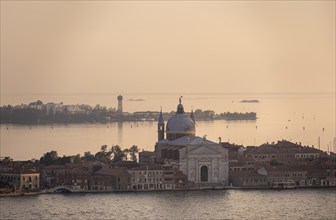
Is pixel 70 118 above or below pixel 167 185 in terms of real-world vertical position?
above

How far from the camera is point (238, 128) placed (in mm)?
77375

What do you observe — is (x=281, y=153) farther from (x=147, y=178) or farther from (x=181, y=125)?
(x=147, y=178)

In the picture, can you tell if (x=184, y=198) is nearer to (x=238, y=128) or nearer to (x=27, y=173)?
(x=27, y=173)

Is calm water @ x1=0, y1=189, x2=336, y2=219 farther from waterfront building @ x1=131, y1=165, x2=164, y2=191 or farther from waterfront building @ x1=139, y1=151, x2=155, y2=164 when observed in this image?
waterfront building @ x1=139, y1=151, x2=155, y2=164

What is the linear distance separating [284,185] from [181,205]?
17.9ft

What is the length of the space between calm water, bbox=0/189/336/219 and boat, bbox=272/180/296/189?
0.62m

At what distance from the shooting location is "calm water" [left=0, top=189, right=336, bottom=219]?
31625 mm

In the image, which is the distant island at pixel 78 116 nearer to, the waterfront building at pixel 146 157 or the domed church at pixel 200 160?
the waterfront building at pixel 146 157

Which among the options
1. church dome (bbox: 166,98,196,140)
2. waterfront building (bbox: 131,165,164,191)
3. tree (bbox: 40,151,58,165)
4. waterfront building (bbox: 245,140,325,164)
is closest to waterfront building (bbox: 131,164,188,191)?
waterfront building (bbox: 131,165,164,191)

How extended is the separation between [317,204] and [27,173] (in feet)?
26.0

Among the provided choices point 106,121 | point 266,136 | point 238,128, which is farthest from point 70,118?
point 266,136

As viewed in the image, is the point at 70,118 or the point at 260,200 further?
the point at 70,118

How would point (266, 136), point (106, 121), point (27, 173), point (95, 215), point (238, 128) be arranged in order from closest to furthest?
point (95, 215), point (27, 173), point (266, 136), point (238, 128), point (106, 121)

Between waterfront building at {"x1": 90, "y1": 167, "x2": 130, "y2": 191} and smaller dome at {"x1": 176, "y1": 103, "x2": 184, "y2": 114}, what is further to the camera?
smaller dome at {"x1": 176, "y1": 103, "x2": 184, "y2": 114}
